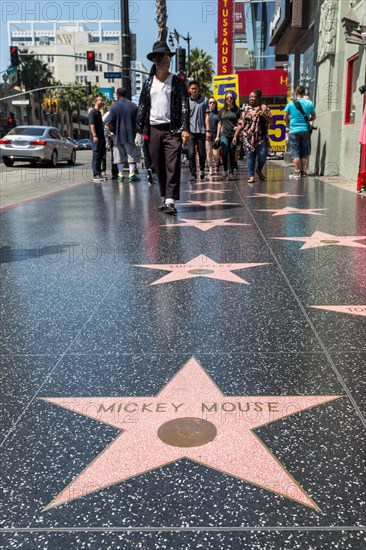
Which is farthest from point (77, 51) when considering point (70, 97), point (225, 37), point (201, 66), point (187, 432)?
point (187, 432)

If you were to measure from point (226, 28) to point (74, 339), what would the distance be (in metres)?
29.9

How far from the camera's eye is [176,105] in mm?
7078

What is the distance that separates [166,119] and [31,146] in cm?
1497

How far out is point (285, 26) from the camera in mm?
18078

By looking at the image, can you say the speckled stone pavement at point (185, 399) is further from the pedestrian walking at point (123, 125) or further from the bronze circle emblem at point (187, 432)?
the pedestrian walking at point (123, 125)

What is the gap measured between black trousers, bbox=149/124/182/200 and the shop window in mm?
5982

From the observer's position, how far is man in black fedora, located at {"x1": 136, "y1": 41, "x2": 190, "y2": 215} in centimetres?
702

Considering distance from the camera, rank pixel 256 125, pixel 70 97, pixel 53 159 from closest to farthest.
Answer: pixel 256 125, pixel 53 159, pixel 70 97

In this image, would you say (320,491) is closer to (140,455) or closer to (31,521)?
(140,455)

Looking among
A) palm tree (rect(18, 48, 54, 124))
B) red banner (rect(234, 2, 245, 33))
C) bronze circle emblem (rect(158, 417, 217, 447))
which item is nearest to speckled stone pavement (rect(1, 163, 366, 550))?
bronze circle emblem (rect(158, 417, 217, 447))

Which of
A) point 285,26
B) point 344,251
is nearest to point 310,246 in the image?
point 344,251

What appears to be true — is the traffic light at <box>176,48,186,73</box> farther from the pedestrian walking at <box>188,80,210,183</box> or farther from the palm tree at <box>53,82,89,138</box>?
the palm tree at <box>53,82,89,138</box>

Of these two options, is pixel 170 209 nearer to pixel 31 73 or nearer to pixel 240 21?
pixel 240 21

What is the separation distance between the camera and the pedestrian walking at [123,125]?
11.6 metres
